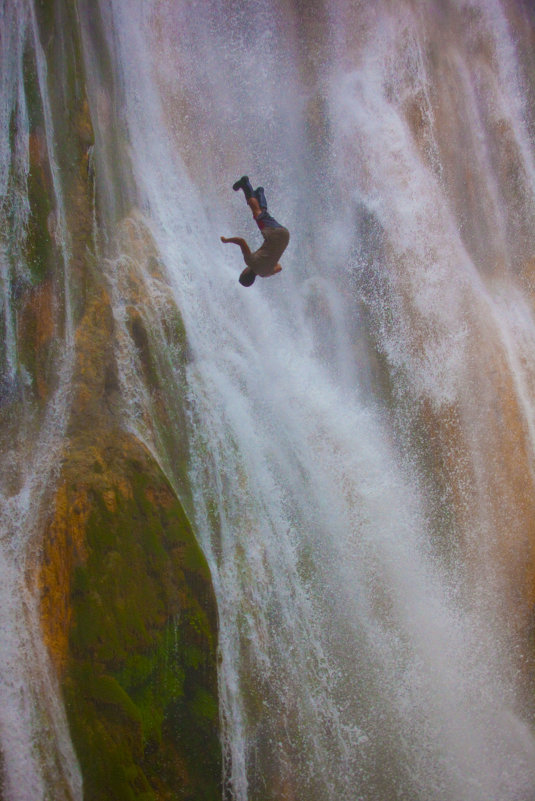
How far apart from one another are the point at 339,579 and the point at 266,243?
10.8 feet

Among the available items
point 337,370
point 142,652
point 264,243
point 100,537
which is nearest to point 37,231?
point 264,243

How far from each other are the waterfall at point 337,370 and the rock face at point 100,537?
0.39 feet

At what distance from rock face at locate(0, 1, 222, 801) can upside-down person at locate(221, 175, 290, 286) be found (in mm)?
1436

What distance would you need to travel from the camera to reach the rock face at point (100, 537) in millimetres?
4219

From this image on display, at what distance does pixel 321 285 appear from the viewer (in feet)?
24.8

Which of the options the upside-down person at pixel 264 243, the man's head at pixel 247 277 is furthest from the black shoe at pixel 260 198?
the man's head at pixel 247 277

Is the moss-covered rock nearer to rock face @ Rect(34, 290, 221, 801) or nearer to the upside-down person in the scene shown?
rock face @ Rect(34, 290, 221, 801)

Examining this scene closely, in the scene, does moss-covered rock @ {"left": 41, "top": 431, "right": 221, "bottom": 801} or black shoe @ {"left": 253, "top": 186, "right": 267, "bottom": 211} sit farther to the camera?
black shoe @ {"left": 253, "top": 186, "right": 267, "bottom": 211}

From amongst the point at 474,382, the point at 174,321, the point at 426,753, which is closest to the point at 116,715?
the point at 426,753

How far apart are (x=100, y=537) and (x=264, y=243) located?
2616mm

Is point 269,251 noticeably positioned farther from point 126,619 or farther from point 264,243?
point 126,619

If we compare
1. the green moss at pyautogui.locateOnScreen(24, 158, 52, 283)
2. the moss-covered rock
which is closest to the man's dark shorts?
the green moss at pyautogui.locateOnScreen(24, 158, 52, 283)

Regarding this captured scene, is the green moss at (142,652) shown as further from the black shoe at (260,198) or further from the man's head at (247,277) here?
the black shoe at (260,198)

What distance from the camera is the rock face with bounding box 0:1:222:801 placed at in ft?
13.8
